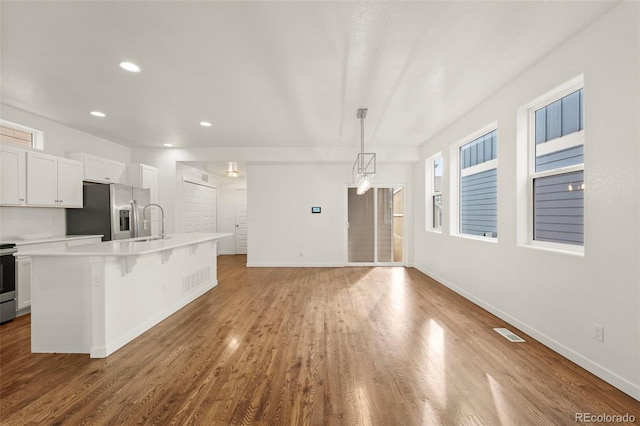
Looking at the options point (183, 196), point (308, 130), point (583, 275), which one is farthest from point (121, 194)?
point (583, 275)

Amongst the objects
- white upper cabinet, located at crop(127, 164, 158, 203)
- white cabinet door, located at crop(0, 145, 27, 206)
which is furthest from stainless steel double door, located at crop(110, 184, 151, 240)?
white cabinet door, located at crop(0, 145, 27, 206)

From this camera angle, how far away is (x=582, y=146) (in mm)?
2564

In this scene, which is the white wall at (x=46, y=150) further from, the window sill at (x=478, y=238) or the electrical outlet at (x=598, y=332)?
the electrical outlet at (x=598, y=332)

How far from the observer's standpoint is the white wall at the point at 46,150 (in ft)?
13.1

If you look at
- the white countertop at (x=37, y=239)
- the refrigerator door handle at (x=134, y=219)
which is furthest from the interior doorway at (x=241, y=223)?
the white countertop at (x=37, y=239)

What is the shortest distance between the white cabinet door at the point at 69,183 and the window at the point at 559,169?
20.9ft

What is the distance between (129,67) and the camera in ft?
9.75

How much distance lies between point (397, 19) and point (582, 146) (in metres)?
1.99

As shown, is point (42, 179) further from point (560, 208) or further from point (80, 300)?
point (560, 208)

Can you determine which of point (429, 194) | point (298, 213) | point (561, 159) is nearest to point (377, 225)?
point (429, 194)

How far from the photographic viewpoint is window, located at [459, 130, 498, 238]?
3.91 meters

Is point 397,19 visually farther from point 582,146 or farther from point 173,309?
point 173,309

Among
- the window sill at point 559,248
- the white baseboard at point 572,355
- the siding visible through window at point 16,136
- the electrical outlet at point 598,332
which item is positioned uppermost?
the siding visible through window at point 16,136

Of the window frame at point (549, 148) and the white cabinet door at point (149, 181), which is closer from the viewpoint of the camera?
the window frame at point (549, 148)
